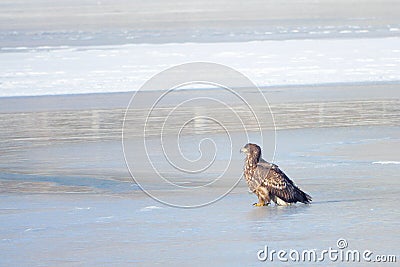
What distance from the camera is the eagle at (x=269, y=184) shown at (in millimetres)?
6586

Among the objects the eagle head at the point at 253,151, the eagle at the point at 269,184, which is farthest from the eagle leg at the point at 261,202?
the eagle head at the point at 253,151

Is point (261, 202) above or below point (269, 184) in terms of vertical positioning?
below

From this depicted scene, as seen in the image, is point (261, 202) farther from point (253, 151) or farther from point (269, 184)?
point (253, 151)

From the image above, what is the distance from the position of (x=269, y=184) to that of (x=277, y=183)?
0.18 feet

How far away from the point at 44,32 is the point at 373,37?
1058cm

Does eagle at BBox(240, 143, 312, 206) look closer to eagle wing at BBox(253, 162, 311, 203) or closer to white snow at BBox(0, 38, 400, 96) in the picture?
eagle wing at BBox(253, 162, 311, 203)

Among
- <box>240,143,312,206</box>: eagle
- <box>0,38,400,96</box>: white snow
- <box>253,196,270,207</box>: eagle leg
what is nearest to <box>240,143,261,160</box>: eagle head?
<box>240,143,312,206</box>: eagle

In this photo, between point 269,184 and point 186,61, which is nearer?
point 269,184

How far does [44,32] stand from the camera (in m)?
29.5

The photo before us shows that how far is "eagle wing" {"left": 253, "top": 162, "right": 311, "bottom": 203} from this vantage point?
6.58 m

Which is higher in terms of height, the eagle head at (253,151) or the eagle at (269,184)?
the eagle head at (253,151)

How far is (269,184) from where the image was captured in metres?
6.59

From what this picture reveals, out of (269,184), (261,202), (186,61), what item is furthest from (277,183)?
(186,61)

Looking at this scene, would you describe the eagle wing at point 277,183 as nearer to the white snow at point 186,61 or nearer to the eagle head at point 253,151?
the eagle head at point 253,151
